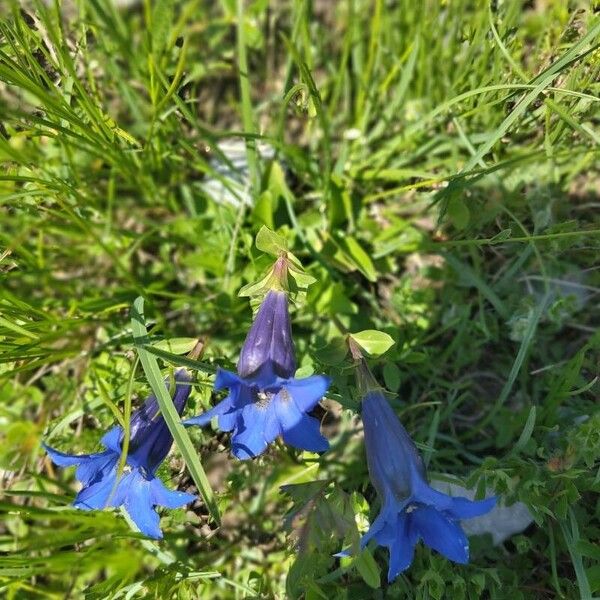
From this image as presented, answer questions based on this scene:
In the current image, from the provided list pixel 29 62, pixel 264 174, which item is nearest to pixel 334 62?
pixel 264 174

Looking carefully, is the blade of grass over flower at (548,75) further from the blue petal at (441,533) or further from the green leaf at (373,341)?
the blue petal at (441,533)

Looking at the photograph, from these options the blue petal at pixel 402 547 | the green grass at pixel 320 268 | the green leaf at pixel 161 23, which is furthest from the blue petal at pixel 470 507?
the green leaf at pixel 161 23

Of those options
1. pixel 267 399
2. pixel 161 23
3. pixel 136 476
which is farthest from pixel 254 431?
pixel 161 23

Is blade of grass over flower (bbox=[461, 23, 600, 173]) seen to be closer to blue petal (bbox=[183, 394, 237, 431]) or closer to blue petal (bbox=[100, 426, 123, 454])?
blue petal (bbox=[183, 394, 237, 431])

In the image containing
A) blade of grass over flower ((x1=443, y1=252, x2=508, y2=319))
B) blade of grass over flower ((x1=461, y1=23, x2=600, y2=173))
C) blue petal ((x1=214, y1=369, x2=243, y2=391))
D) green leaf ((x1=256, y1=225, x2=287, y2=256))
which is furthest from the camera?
blade of grass over flower ((x1=443, y1=252, x2=508, y2=319))

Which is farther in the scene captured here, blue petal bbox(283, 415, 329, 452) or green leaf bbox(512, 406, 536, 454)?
green leaf bbox(512, 406, 536, 454)

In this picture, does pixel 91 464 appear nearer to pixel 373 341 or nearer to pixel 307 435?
pixel 307 435

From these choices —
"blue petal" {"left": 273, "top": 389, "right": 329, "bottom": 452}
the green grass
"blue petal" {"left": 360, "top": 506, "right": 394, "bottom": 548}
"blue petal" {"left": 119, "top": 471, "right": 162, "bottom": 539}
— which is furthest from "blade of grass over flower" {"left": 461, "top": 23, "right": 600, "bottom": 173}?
"blue petal" {"left": 119, "top": 471, "right": 162, "bottom": 539}
